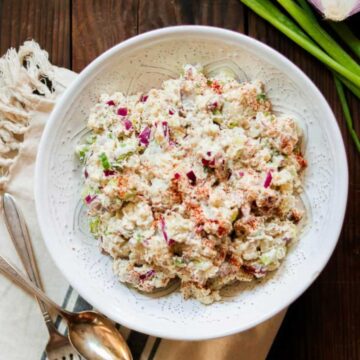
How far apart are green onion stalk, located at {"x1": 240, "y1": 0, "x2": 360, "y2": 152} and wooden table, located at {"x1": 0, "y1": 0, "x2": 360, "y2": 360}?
0.05 meters

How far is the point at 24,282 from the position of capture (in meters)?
1.90

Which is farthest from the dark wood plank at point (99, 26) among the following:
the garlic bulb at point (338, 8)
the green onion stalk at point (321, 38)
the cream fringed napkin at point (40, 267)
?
the garlic bulb at point (338, 8)

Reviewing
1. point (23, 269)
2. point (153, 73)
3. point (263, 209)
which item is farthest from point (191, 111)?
point (23, 269)

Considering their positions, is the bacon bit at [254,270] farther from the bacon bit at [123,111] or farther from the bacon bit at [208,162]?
the bacon bit at [123,111]

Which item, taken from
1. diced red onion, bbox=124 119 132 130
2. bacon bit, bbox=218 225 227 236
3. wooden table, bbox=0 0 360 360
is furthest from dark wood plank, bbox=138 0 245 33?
bacon bit, bbox=218 225 227 236

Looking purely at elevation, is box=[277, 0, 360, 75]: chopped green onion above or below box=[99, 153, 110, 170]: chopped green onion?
above

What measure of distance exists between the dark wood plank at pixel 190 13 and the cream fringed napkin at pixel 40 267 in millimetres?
321

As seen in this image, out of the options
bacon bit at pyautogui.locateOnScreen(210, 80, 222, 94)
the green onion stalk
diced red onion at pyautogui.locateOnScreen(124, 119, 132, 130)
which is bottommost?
diced red onion at pyautogui.locateOnScreen(124, 119, 132, 130)

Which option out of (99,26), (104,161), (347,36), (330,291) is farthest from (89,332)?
(347,36)

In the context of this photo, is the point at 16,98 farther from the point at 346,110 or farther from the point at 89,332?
the point at 346,110

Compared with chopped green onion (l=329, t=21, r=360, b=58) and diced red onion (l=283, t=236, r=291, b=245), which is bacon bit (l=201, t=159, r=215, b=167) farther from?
chopped green onion (l=329, t=21, r=360, b=58)

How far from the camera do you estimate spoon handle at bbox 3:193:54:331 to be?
1931 mm

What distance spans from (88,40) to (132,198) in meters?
0.68

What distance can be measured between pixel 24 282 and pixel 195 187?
2.19ft
